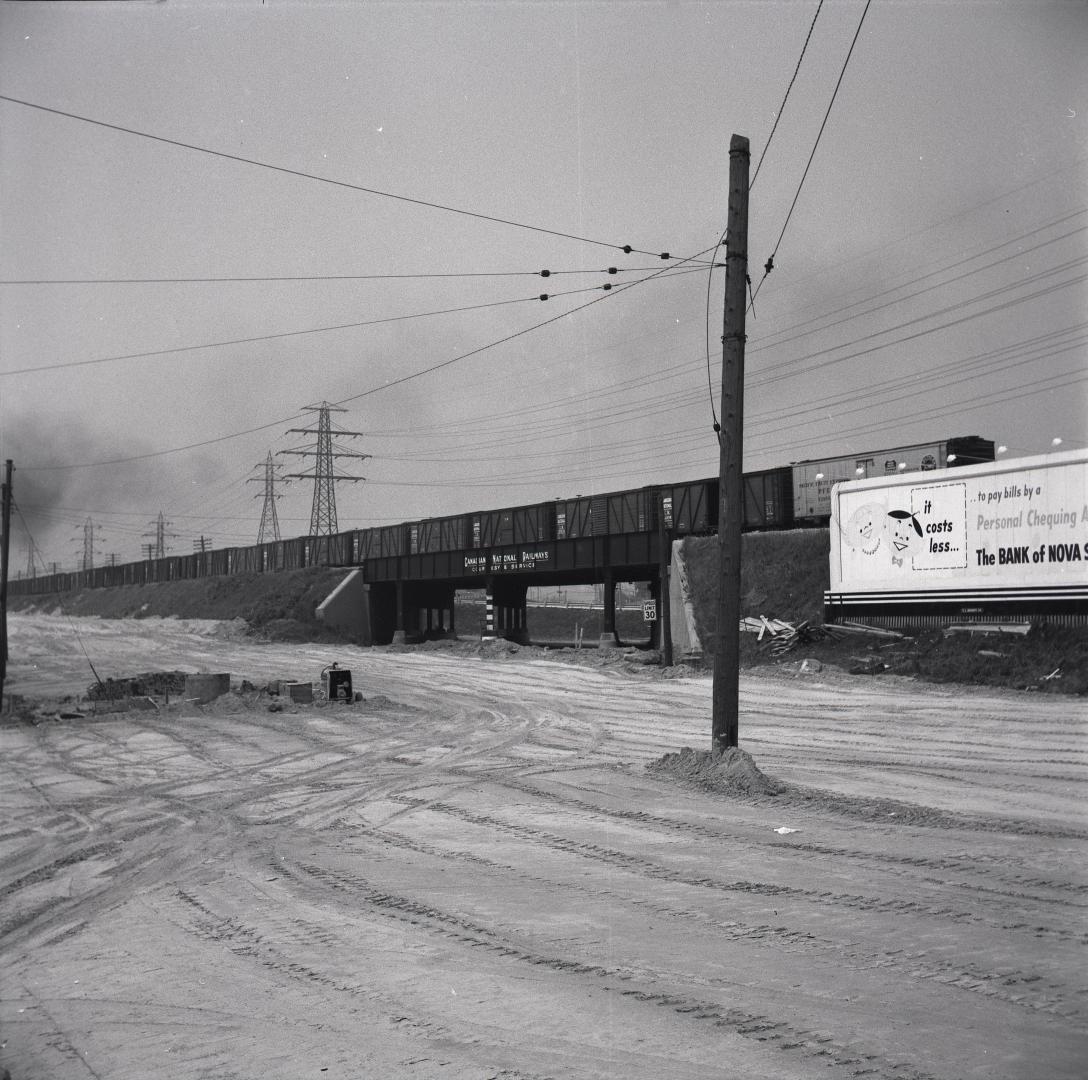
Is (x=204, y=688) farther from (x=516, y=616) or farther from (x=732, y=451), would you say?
(x=516, y=616)

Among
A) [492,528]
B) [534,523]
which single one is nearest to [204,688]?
[534,523]

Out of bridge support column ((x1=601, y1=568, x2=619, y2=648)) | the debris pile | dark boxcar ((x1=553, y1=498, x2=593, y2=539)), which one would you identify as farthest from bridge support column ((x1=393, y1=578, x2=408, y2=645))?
the debris pile

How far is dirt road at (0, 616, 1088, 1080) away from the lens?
443 cm

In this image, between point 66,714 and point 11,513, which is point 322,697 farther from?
point 11,513

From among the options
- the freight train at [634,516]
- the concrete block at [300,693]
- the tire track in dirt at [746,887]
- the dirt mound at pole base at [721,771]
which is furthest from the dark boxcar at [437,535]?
the tire track in dirt at [746,887]

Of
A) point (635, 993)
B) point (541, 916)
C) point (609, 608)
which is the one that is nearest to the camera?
point (635, 993)

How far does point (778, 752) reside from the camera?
14.4 metres

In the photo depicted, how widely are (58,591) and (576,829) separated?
116169 mm

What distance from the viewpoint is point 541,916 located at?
254 inches

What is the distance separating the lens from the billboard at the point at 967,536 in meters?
22.5

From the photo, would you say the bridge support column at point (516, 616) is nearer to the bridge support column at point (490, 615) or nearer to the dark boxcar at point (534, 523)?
the bridge support column at point (490, 615)

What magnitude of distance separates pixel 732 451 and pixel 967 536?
1578cm

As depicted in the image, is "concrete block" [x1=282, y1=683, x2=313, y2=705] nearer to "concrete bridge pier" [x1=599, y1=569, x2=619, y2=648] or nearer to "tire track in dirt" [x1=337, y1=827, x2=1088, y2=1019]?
"tire track in dirt" [x1=337, y1=827, x2=1088, y2=1019]

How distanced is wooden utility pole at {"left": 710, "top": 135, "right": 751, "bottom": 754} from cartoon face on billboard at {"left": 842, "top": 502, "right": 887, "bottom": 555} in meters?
16.9
